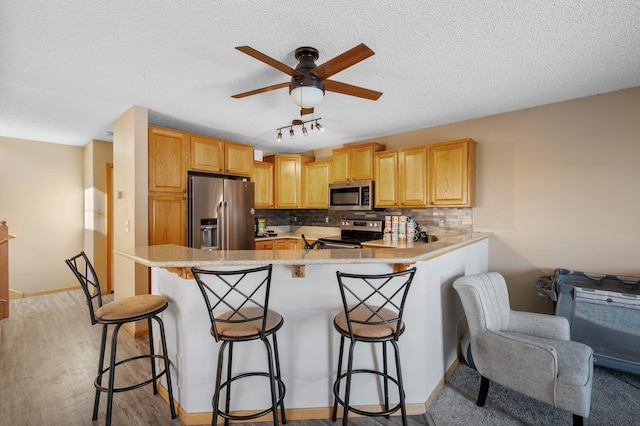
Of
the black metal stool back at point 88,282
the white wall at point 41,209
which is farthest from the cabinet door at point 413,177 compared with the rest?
the white wall at point 41,209

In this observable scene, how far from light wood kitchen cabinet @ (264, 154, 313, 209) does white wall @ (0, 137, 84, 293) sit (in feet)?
10.9

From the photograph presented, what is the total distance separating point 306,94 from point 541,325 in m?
2.30

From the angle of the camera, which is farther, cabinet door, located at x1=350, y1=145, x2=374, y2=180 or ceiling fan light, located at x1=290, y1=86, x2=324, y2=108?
cabinet door, located at x1=350, y1=145, x2=374, y2=180

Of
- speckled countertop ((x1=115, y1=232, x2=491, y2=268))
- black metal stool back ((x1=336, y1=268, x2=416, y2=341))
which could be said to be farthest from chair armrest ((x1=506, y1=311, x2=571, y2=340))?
black metal stool back ((x1=336, y1=268, x2=416, y2=341))

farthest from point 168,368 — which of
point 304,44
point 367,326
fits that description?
point 304,44

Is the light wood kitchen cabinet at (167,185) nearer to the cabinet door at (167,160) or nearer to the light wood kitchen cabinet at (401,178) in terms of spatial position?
the cabinet door at (167,160)

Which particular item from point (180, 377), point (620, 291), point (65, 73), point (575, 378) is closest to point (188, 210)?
point (65, 73)

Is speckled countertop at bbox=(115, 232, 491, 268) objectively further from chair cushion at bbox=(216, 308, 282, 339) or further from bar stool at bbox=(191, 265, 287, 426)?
chair cushion at bbox=(216, 308, 282, 339)

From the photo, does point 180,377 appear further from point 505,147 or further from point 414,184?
point 505,147

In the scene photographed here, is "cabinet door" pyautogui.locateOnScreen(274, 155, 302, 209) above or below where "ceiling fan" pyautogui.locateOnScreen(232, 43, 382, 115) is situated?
below

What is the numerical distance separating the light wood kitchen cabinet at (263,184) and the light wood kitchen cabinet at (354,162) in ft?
3.59

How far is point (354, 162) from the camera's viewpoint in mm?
4430

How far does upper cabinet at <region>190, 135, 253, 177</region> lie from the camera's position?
3715 mm

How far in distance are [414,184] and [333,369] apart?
259 centimetres
